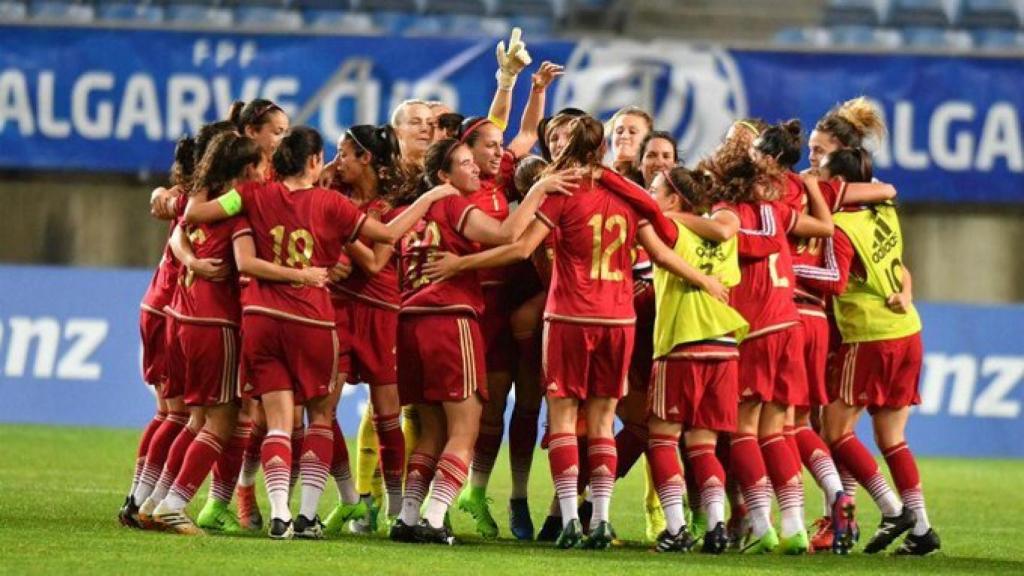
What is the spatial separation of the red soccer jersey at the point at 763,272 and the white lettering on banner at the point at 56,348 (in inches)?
275

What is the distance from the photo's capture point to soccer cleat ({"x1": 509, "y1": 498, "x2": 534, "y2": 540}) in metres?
8.63

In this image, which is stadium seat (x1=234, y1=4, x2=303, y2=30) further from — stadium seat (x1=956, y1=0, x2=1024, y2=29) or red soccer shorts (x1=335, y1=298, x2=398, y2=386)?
red soccer shorts (x1=335, y1=298, x2=398, y2=386)

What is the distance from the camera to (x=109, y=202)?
15828 mm

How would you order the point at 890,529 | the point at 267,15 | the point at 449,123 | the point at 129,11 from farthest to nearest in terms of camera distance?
the point at 267,15 < the point at 129,11 < the point at 449,123 < the point at 890,529

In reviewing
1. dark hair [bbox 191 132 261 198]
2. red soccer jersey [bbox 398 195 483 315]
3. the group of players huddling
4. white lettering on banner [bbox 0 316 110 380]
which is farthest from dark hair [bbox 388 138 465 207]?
white lettering on banner [bbox 0 316 110 380]

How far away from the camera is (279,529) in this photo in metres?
7.78

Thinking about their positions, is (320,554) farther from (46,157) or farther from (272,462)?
(46,157)

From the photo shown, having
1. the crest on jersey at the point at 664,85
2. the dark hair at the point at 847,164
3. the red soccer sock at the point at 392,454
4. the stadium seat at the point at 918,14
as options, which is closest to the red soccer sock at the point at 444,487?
the red soccer sock at the point at 392,454

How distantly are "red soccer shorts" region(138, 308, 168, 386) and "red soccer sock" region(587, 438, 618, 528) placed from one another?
2.05 m

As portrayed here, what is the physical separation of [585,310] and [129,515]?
7.14 feet

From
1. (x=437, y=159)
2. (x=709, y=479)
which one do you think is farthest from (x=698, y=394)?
(x=437, y=159)

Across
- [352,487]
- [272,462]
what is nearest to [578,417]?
[352,487]

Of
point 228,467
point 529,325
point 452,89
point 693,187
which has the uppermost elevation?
point 452,89

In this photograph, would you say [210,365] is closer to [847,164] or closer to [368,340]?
[368,340]
